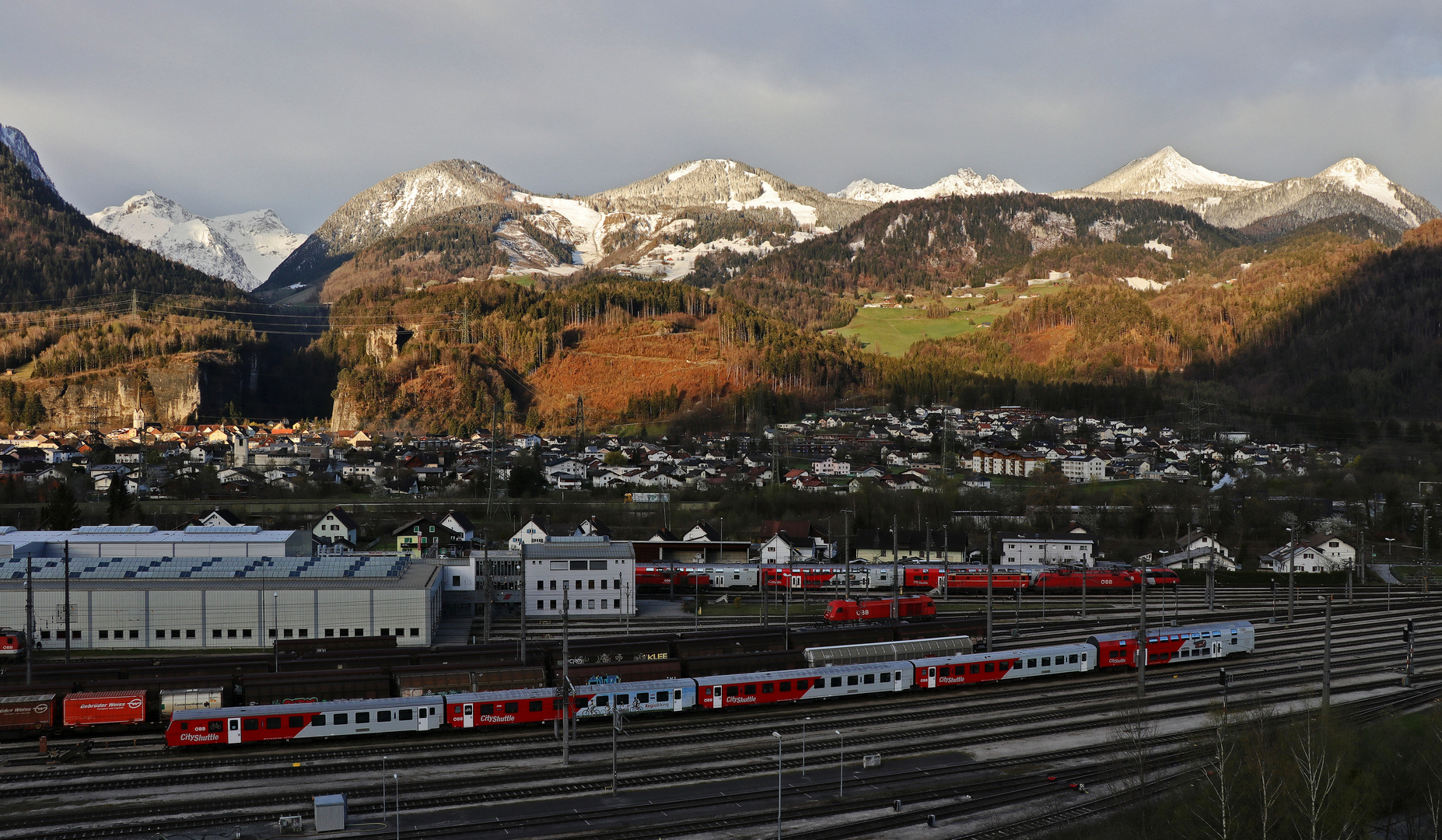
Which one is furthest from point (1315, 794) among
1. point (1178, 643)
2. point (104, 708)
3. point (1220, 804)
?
point (104, 708)

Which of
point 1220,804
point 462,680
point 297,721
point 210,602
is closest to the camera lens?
point 1220,804

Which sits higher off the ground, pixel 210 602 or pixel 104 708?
pixel 210 602

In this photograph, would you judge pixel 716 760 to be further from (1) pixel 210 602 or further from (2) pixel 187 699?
(1) pixel 210 602

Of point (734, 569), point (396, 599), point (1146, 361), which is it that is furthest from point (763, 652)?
point (1146, 361)

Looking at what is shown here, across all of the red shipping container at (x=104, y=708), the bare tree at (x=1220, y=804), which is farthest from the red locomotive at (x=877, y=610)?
the red shipping container at (x=104, y=708)

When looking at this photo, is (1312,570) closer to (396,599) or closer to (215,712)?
(396,599)

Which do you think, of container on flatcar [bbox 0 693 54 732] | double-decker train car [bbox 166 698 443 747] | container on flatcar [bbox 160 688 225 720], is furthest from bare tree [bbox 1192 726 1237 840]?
container on flatcar [bbox 0 693 54 732]

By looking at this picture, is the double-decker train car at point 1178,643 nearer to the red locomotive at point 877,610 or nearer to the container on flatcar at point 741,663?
the red locomotive at point 877,610
